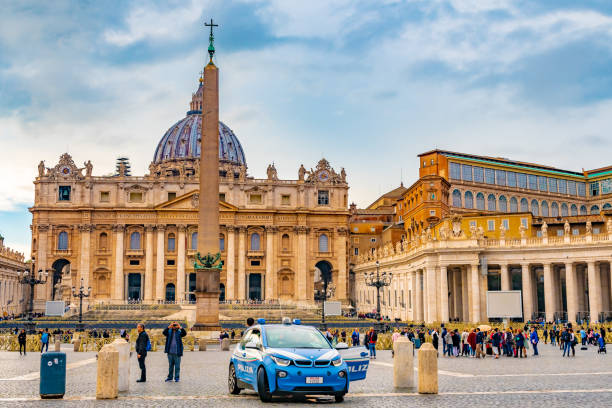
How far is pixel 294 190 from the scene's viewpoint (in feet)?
339

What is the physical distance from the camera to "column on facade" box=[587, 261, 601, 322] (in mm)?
52866

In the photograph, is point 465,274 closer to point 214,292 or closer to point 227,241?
point 214,292

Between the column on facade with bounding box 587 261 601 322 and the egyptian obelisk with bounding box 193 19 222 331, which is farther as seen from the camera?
the column on facade with bounding box 587 261 601 322

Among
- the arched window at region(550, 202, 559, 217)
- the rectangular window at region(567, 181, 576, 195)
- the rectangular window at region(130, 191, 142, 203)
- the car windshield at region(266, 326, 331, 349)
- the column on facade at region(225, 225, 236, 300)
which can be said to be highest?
the rectangular window at region(567, 181, 576, 195)

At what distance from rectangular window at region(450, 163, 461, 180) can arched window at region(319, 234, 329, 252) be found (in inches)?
812

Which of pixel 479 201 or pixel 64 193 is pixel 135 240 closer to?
pixel 64 193

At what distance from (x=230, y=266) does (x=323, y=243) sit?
13.2 meters

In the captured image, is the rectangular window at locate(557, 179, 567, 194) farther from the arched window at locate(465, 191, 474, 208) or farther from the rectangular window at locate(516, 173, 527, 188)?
the arched window at locate(465, 191, 474, 208)

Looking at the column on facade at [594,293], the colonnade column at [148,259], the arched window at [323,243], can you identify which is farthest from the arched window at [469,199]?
the colonnade column at [148,259]

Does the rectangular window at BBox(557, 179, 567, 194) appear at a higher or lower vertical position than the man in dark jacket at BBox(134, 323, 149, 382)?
higher

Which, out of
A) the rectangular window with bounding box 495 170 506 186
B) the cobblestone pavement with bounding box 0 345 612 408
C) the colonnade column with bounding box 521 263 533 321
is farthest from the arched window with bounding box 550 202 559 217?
the cobblestone pavement with bounding box 0 345 612 408

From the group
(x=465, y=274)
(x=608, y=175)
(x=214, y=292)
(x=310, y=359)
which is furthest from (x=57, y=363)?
(x=608, y=175)

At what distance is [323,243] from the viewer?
340ft

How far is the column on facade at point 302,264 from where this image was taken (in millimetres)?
100188
